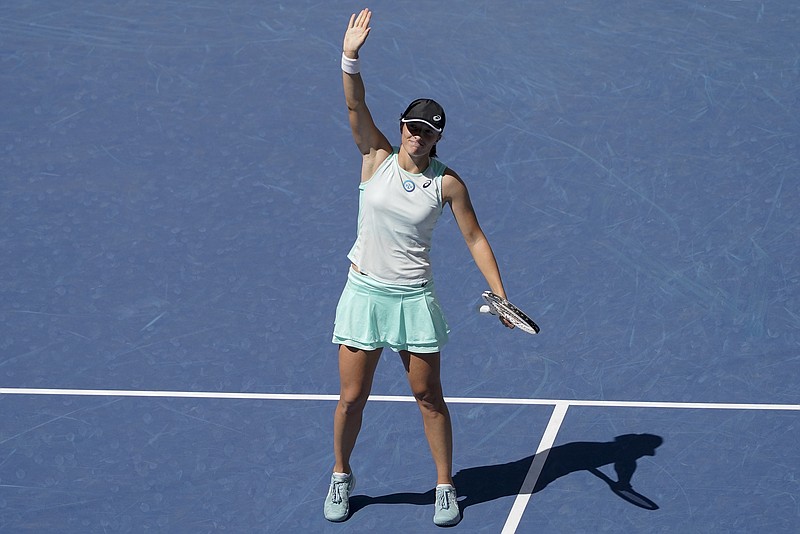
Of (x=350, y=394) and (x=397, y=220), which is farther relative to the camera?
(x=350, y=394)

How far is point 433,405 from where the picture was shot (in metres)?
6.05

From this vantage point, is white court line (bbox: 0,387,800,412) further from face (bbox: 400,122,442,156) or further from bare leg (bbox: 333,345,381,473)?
face (bbox: 400,122,442,156)

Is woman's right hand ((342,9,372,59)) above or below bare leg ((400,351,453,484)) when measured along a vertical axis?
above

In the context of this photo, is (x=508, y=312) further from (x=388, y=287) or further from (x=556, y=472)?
(x=556, y=472)

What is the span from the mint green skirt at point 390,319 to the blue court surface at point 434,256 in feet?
3.20

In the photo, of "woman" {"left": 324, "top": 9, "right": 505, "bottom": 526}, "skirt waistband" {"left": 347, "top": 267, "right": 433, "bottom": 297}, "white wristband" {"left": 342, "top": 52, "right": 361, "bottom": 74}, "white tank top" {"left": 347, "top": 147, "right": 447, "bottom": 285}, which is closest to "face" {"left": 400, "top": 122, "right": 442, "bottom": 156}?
"woman" {"left": 324, "top": 9, "right": 505, "bottom": 526}

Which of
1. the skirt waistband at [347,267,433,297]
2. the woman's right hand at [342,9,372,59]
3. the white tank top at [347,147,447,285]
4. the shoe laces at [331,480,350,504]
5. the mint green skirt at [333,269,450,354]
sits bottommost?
the shoe laces at [331,480,350,504]

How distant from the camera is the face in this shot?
5664 millimetres

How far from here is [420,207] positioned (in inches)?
226

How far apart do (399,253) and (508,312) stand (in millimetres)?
576

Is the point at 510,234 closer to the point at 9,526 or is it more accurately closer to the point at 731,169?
the point at 731,169

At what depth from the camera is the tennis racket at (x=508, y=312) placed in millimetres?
5637

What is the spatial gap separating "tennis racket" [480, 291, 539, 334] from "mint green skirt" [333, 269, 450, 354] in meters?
0.32

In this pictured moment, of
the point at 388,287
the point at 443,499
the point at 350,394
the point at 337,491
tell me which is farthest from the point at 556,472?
the point at 388,287
